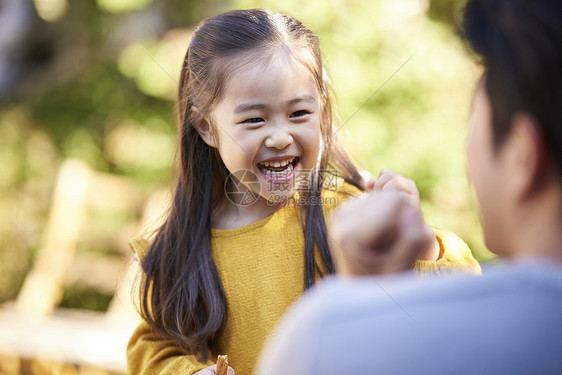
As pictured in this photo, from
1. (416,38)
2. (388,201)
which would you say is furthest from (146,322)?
(416,38)

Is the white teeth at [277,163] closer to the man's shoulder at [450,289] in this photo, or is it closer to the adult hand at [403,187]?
the adult hand at [403,187]

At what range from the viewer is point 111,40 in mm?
5031

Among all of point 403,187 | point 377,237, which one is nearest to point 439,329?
point 377,237

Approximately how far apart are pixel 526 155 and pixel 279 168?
0.90 meters

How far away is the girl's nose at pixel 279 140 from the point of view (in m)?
1.50

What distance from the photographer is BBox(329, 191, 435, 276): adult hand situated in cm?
83

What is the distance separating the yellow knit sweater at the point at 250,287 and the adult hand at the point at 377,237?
2.13ft

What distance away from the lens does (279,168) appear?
1.58m

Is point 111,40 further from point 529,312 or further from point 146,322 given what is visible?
point 529,312

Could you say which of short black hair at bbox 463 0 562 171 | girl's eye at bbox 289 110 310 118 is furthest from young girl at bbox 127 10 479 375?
short black hair at bbox 463 0 562 171

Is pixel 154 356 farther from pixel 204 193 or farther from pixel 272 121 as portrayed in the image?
pixel 272 121

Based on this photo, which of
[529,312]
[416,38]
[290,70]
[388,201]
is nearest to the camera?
[529,312]

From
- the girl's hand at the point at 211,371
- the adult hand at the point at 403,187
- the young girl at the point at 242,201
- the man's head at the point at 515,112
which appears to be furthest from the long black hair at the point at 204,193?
the man's head at the point at 515,112

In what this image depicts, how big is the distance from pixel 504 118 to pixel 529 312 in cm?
25
